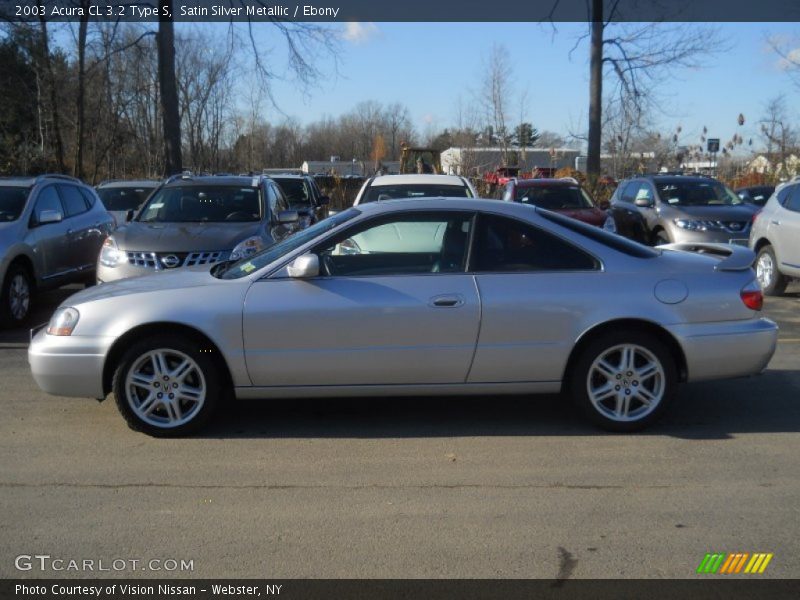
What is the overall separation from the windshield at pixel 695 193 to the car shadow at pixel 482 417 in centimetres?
851

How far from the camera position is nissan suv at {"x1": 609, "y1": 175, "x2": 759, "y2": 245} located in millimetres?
13625

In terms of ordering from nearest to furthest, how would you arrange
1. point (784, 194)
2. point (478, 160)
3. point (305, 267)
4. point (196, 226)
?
point (305, 267), point (196, 226), point (784, 194), point (478, 160)

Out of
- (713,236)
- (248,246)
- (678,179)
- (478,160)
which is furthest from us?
(478,160)

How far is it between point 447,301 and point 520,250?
2.22 feet

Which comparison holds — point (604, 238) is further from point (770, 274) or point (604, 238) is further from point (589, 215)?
point (589, 215)

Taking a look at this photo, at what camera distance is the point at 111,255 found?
8891 mm

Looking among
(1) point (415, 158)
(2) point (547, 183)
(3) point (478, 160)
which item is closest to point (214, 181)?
(2) point (547, 183)

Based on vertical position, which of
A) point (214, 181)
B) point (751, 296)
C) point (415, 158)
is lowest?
point (751, 296)

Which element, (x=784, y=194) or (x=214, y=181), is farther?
(x=784, y=194)

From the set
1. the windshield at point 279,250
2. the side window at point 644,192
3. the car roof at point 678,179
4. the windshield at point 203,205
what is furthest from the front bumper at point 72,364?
the car roof at point 678,179

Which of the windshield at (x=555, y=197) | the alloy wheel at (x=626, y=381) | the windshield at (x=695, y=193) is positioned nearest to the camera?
the alloy wheel at (x=626, y=381)

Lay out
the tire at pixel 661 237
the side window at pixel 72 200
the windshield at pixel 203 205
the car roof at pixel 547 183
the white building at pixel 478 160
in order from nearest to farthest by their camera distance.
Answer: the windshield at pixel 203 205
the side window at pixel 72 200
the tire at pixel 661 237
the car roof at pixel 547 183
the white building at pixel 478 160

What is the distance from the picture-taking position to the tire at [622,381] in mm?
5449

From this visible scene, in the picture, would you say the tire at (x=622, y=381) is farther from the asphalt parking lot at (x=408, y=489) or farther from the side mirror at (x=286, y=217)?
the side mirror at (x=286, y=217)
